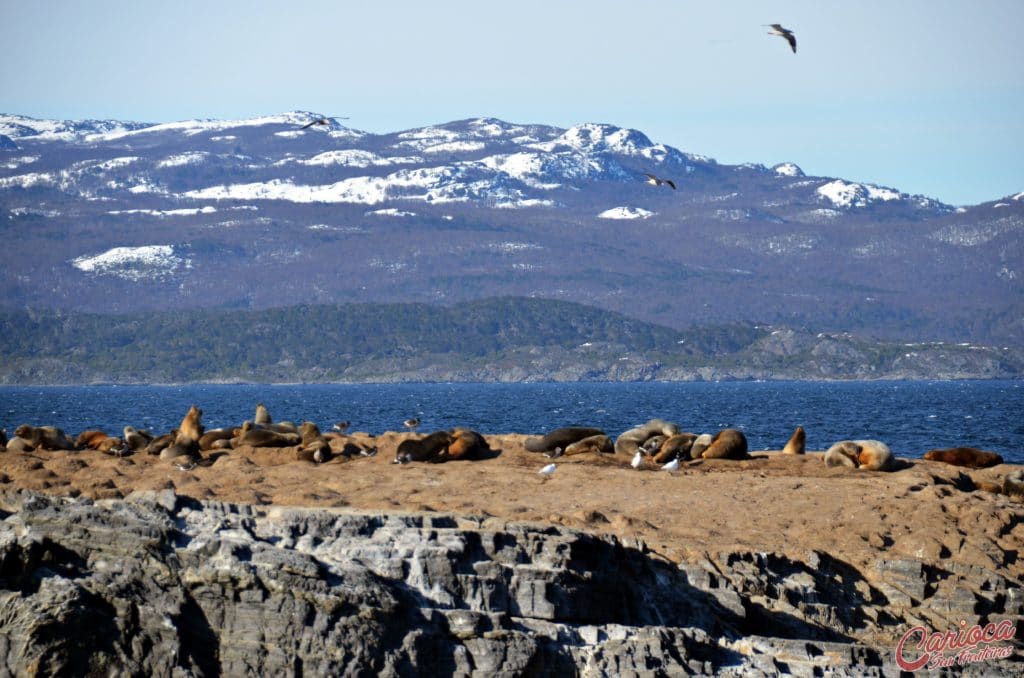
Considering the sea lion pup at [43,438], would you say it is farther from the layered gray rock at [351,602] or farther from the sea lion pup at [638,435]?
the layered gray rock at [351,602]

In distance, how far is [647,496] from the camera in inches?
1065

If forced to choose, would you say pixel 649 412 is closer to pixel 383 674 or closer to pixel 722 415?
pixel 722 415

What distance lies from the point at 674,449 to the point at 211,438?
10.4 meters

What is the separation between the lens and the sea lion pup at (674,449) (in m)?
32.6

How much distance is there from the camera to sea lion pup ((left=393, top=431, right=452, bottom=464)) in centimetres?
3028

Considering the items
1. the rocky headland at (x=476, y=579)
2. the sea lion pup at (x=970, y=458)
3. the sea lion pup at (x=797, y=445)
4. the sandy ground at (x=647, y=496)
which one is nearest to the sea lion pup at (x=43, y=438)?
the sandy ground at (x=647, y=496)

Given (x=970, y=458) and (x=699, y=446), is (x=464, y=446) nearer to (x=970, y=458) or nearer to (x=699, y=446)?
(x=699, y=446)

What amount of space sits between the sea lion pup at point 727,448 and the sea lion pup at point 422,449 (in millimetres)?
6085

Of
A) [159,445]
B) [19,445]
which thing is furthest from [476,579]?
[19,445]

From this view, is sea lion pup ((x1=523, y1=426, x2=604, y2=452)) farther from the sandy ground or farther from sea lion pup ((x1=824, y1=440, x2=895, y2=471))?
sea lion pup ((x1=824, y1=440, x2=895, y2=471))

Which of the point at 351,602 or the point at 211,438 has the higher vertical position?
the point at 351,602

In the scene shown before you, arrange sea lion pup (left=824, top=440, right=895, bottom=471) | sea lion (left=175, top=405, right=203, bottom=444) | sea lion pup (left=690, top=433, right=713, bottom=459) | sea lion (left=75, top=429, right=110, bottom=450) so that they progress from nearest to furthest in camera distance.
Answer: sea lion pup (left=824, top=440, right=895, bottom=471) < sea lion pup (left=690, top=433, right=713, bottom=459) < sea lion (left=175, top=405, right=203, bottom=444) < sea lion (left=75, top=429, right=110, bottom=450)

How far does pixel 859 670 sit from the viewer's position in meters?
19.5

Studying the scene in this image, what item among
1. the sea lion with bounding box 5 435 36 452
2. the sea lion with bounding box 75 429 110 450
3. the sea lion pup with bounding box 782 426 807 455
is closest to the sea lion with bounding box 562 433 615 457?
the sea lion pup with bounding box 782 426 807 455
